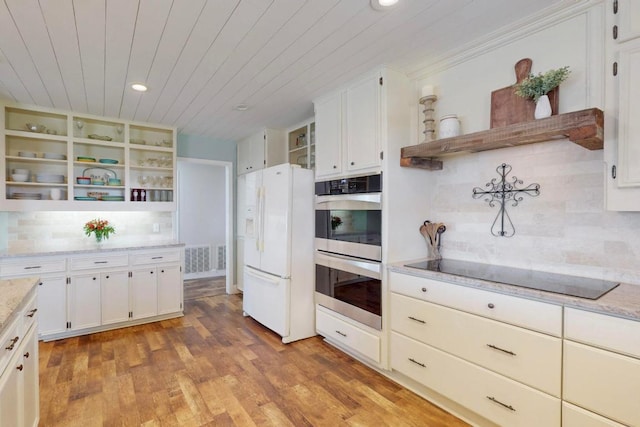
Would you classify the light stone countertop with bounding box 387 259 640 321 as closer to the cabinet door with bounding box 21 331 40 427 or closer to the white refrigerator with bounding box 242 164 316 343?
the white refrigerator with bounding box 242 164 316 343

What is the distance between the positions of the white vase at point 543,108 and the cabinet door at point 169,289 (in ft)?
12.3

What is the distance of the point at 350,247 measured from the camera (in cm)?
273

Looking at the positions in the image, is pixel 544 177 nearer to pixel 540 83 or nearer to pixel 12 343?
pixel 540 83

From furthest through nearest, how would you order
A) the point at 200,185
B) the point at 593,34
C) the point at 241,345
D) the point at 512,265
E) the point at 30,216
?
the point at 200,185
the point at 30,216
the point at 241,345
the point at 512,265
the point at 593,34

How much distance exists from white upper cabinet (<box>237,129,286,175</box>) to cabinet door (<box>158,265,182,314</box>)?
1.73 meters

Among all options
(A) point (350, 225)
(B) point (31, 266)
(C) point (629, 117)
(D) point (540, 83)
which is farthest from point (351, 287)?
(B) point (31, 266)

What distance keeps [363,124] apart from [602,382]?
6.94 ft

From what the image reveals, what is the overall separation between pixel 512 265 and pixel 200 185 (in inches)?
210

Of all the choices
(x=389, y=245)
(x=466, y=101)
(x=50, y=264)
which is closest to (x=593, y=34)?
(x=466, y=101)

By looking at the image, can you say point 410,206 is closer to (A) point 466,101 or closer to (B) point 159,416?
(A) point 466,101

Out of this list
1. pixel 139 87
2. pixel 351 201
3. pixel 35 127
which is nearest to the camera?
pixel 351 201

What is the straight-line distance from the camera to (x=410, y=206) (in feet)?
8.34

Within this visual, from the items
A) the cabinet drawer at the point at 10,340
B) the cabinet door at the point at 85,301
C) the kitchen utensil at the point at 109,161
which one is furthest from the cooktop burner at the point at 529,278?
the kitchen utensil at the point at 109,161

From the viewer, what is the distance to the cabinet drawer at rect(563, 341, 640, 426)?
51.4 inches
